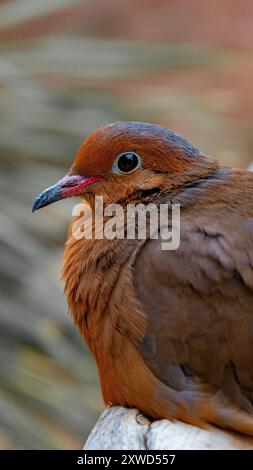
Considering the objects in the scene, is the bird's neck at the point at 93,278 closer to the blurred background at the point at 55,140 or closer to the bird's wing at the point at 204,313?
the bird's wing at the point at 204,313

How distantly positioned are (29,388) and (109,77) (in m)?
1.41

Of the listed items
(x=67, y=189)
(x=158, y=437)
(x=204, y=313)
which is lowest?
(x=158, y=437)

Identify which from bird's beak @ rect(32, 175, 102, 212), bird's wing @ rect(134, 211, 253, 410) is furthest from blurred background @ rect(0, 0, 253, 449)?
bird's wing @ rect(134, 211, 253, 410)

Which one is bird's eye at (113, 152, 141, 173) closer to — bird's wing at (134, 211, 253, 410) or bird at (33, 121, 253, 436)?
bird at (33, 121, 253, 436)

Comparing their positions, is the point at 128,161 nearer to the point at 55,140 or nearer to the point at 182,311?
the point at 182,311

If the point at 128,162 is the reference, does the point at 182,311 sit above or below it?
below

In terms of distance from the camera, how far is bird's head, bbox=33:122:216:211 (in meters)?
2.47

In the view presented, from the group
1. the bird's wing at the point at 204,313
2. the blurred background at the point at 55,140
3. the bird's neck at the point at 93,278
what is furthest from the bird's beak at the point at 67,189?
the blurred background at the point at 55,140

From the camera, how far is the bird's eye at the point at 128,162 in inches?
98.7

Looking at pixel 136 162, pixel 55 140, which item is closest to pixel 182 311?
pixel 136 162

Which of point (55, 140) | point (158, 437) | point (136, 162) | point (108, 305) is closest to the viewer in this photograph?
point (158, 437)

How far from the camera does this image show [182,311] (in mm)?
2242

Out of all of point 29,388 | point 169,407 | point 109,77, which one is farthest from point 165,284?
point 109,77

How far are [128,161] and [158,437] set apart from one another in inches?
30.2
